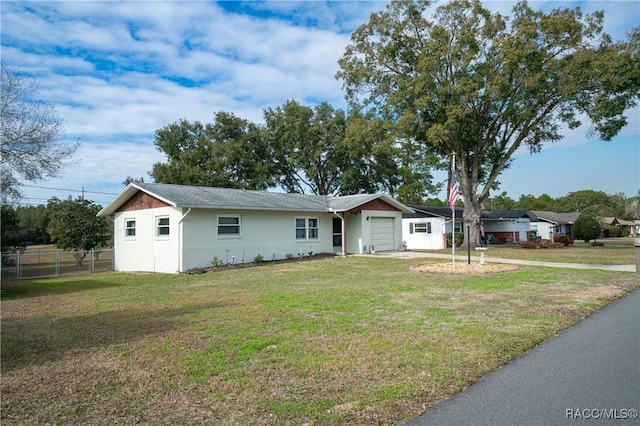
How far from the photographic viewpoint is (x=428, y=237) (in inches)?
1265

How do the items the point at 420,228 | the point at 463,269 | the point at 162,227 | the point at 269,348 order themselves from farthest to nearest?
the point at 420,228, the point at 162,227, the point at 463,269, the point at 269,348

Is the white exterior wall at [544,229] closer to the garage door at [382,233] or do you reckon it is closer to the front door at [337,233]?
the garage door at [382,233]

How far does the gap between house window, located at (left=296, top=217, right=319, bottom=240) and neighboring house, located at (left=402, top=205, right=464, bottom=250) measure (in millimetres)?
9970

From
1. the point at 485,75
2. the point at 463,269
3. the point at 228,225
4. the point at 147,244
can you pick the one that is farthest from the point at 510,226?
the point at 147,244

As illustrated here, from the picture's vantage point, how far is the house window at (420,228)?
3222cm

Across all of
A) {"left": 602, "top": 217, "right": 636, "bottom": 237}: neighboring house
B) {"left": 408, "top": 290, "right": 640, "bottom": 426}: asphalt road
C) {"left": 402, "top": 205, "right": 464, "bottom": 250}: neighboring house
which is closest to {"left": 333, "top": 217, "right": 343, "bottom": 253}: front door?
{"left": 402, "top": 205, "right": 464, "bottom": 250}: neighboring house

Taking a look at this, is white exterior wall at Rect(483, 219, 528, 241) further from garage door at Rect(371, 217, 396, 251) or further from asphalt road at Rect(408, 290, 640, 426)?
asphalt road at Rect(408, 290, 640, 426)

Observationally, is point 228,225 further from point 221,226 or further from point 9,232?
point 9,232

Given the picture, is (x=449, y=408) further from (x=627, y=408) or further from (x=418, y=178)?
(x=418, y=178)

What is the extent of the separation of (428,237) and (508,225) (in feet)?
42.1

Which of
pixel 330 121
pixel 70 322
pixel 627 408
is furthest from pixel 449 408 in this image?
pixel 330 121

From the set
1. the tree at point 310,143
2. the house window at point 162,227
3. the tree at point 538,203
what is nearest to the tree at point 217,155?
the tree at point 310,143

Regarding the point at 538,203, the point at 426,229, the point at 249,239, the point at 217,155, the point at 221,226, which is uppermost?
the point at 217,155

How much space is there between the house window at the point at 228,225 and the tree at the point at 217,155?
20.2 m
